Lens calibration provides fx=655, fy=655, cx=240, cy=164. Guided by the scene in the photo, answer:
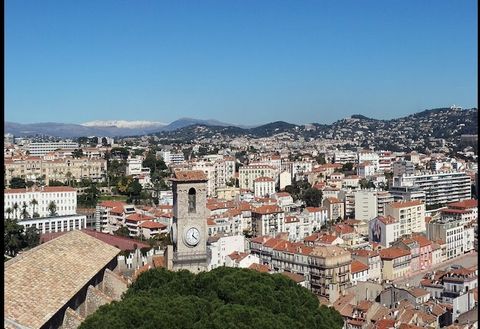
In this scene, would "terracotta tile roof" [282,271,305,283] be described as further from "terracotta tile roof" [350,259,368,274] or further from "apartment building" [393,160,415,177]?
"apartment building" [393,160,415,177]

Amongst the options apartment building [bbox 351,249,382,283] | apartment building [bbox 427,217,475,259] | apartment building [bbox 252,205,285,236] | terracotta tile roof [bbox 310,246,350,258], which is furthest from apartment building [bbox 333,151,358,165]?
terracotta tile roof [bbox 310,246,350,258]

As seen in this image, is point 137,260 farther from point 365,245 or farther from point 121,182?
point 121,182

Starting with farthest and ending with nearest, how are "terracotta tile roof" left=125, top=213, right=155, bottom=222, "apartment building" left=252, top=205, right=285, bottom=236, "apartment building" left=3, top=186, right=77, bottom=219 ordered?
"apartment building" left=3, top=186, right=77, bottom=219 < "terracotta tile roof" left=125, top=213, right=155, bottom=222 < "apartment building" left=252, top=205, right=285, bottom=236

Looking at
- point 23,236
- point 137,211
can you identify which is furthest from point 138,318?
point 137,211

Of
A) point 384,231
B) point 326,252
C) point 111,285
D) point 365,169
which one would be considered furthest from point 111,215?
point 365,169

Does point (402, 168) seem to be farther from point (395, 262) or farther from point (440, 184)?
point (395, 262)
